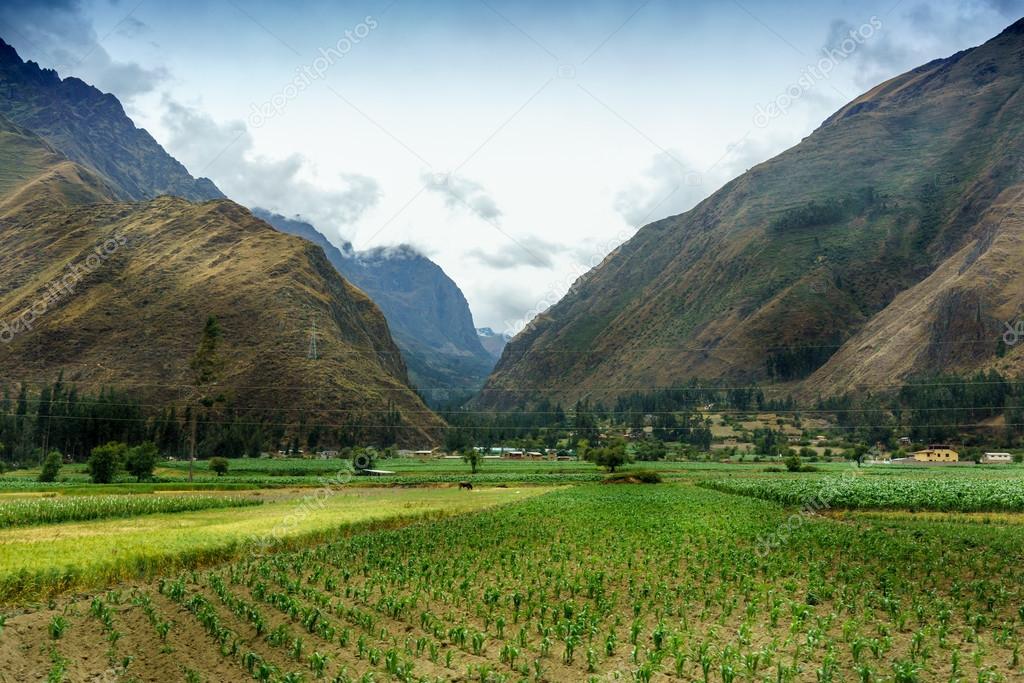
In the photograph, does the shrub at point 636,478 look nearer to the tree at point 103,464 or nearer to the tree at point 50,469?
the tree at point 103,464

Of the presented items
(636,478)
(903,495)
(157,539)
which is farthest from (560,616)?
(636,478)

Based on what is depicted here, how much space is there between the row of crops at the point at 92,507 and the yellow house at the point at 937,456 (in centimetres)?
12833

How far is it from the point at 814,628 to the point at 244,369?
16421cm

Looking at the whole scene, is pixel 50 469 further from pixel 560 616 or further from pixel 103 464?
pixel 560 616

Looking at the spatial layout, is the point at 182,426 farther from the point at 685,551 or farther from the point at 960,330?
the point at 960,330

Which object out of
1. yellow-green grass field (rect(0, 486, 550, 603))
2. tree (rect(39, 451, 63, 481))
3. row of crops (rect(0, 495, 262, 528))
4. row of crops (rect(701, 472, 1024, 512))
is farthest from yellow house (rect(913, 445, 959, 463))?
tree (rect(39, 451, 63, 481))

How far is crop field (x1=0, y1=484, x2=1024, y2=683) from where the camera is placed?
17344 mm

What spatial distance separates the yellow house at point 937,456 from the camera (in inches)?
5143

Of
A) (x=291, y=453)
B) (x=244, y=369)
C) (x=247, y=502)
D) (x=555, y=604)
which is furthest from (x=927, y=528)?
(x=244, y=369)

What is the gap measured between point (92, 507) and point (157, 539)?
20.6m

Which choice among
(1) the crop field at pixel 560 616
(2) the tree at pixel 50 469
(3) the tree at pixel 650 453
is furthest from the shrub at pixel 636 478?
(2) the tree at pixel 50 469

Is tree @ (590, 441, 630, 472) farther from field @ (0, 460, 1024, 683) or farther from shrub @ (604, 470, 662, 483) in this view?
field @ (0, 460, 1024, 683)

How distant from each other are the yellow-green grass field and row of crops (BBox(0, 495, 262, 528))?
213 cm

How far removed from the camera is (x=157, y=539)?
31172 mm
